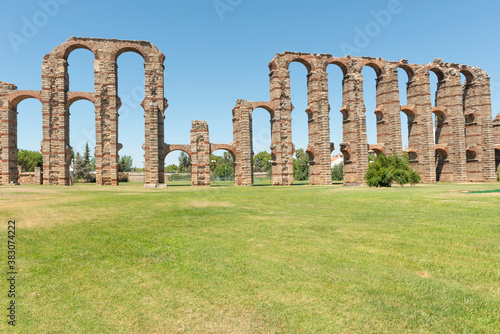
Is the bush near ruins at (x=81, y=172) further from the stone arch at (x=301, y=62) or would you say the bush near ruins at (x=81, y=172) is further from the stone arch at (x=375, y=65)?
the stone arch at (x=375, y=65)

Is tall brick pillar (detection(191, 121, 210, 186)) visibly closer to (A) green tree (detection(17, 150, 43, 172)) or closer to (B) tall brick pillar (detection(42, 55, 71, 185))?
(B) tall brick pillar (detection(42, 55, 71, 185))

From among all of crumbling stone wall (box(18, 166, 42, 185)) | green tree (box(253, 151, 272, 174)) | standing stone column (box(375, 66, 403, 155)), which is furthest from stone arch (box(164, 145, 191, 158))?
green tree (box(253, 151, 272, 174))

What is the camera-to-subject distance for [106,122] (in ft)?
95.2

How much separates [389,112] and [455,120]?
9214 mm

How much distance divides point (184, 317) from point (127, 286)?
3.65 feet

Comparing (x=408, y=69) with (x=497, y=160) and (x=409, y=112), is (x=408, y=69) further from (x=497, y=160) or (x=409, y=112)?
(x=497, y=160)

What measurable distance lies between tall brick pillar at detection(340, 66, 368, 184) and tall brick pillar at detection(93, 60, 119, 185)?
2478 cm

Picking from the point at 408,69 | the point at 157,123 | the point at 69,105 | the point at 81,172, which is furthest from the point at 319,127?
the point at 81,172

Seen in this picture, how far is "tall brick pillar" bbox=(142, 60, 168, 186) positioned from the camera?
27531mm

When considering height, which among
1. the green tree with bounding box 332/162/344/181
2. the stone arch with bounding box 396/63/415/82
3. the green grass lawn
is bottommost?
the green grass lawn

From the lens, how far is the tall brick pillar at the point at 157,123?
27531 mm

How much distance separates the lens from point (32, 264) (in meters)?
4.19

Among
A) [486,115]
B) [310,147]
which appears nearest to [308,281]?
[310,147]

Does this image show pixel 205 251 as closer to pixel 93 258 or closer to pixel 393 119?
pixel 93 258
